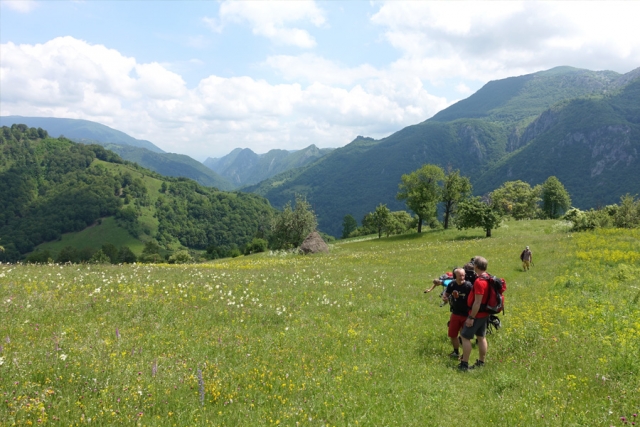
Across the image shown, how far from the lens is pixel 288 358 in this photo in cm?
869

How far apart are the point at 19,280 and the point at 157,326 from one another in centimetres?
770

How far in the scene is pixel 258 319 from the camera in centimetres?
1167

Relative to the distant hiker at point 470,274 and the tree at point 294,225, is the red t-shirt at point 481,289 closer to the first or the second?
the distant hiker at point 470,274

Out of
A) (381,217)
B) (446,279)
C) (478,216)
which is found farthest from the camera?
(381,217)

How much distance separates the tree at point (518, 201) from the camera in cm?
9819

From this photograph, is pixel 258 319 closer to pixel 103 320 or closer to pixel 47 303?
pixel 103 320

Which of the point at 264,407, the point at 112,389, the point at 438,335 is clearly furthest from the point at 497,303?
the point at 112,389

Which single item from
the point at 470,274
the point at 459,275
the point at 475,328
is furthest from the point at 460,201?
the point at 475,328

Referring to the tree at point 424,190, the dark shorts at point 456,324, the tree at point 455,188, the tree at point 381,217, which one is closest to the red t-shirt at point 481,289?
the dark shorts at point 456,324

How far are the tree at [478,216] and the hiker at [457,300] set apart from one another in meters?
47.2

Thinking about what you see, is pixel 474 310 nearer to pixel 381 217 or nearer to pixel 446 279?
pixel 446 279

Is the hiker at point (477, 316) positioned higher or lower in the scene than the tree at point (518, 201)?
lower

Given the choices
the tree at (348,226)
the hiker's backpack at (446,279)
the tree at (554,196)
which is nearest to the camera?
the hiker's backpack at (446,279)

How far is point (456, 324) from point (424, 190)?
195 ft
